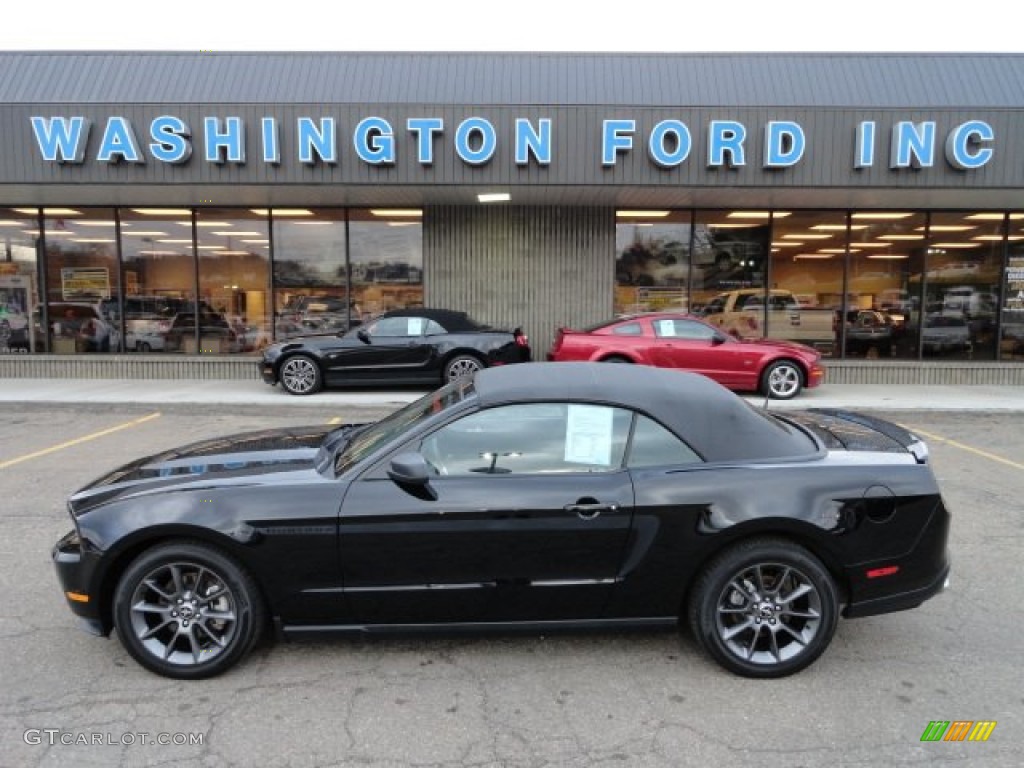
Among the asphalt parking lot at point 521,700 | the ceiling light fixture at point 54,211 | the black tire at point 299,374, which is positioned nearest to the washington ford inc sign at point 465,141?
the black tire at point 299,374

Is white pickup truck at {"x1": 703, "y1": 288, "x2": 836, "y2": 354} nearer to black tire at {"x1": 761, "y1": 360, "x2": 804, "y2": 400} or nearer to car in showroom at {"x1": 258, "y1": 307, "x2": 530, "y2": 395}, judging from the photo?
black tire at {"x1": 761, "y1": 360, "x2": 804, "y2": 400}

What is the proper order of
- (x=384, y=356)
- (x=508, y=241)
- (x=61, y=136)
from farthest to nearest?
(x=508, y=241) → (x=384, y=356) → (x=61, y=136)

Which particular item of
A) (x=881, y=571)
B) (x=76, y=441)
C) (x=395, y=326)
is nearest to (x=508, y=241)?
(x=395, y=326)

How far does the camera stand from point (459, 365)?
1192cm

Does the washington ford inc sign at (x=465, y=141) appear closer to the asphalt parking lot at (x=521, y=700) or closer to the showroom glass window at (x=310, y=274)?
the showroom glass window at (x=310, y=274)

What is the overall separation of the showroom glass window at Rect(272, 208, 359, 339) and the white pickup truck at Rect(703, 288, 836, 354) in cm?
720

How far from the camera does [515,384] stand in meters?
3.62

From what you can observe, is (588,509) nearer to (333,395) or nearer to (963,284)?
(333,395)

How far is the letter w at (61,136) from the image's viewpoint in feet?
36.9

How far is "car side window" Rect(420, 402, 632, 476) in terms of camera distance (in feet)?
11.2

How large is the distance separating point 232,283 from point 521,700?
1297 cm

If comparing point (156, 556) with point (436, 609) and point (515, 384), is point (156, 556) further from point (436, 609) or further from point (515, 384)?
point (515, 384)

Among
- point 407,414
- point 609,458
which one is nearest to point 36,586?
point 407,414

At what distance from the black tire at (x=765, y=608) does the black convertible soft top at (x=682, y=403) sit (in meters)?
0.46
